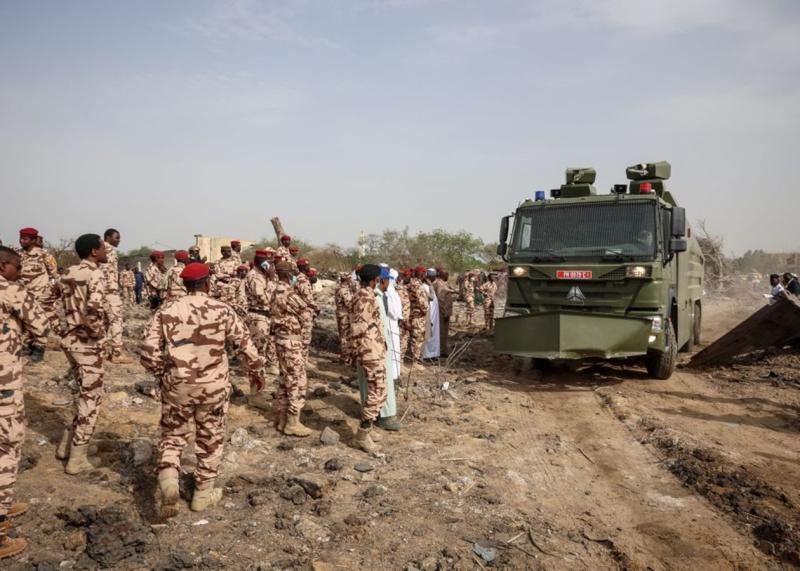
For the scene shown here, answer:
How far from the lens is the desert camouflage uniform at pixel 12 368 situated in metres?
3.30

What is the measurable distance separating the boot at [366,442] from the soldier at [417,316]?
470 centimetres

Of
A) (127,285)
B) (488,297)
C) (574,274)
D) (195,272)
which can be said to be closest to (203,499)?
(195,272)

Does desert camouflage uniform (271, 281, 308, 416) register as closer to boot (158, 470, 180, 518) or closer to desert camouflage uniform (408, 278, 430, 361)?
boot (158, 470, 180, 518)

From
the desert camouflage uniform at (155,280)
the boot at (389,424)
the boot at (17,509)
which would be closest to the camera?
the boot at (17,509)

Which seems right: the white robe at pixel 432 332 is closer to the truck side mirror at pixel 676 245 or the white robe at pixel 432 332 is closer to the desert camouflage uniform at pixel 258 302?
the desert camouflage uniform at pixel 258 302

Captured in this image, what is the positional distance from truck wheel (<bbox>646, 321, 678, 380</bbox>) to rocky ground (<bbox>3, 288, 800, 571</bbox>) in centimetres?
69

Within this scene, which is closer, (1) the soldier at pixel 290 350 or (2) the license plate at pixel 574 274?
(1) the soldier at pixel 290 350

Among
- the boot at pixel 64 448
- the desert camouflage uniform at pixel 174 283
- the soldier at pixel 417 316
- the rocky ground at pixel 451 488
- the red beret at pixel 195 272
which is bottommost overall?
the rocky ground at pixel 451 488

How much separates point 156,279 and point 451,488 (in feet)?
23.5

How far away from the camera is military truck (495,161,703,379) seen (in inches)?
283

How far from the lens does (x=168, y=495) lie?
144 inches

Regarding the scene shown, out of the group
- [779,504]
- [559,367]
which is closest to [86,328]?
[779,504]


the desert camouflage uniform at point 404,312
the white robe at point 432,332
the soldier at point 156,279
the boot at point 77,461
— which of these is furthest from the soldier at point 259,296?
the white robe at point 432,332

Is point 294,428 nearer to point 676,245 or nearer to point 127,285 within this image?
point 676,245
